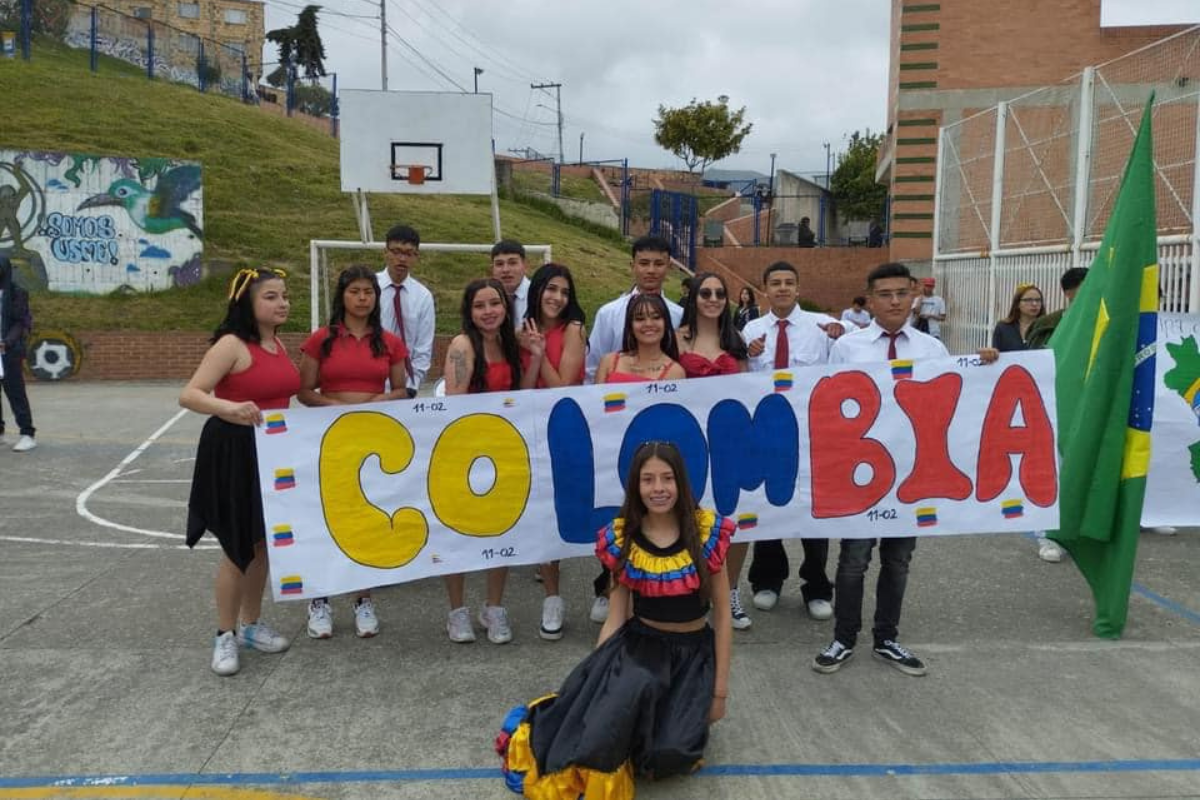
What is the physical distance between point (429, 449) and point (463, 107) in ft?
25.1

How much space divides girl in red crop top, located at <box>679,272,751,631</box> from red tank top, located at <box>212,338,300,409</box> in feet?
6.11

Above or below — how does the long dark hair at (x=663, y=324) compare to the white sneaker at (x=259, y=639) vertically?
above

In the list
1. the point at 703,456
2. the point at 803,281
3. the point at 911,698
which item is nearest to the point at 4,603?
the point at 703,456

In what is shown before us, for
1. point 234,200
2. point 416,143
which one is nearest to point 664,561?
point 416,143

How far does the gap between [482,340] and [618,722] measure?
2.15m

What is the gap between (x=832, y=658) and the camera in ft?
13.8

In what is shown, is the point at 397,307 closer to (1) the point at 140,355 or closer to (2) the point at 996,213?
(2) the point at 996,213

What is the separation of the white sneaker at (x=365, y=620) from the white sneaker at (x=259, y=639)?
359 millimetres

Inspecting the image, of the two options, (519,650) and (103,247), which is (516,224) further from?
(519,650)

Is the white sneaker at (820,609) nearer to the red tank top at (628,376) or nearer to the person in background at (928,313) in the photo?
the red tank top at (628,376)

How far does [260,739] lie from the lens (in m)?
3.59

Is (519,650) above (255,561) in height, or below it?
below

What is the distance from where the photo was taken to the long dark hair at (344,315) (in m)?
4.54

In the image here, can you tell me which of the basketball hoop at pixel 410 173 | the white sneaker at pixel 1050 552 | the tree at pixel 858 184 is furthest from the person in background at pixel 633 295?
the tree at pixel 858 184
